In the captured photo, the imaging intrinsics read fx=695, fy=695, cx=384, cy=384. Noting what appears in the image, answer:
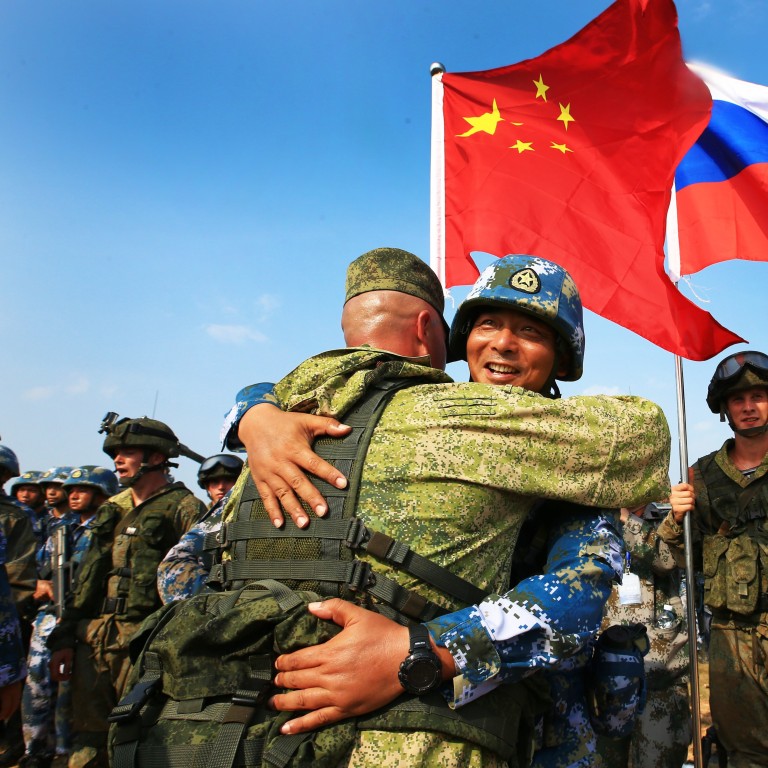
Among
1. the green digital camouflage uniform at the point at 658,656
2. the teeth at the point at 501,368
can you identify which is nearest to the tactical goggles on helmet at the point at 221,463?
the green digital camouflage uniform at the point at 658,656

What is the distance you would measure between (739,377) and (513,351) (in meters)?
3.84

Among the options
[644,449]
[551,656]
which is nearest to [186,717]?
[551,656]

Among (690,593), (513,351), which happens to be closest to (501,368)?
(513,351)

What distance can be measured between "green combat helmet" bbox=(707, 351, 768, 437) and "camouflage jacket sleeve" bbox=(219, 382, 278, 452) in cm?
447

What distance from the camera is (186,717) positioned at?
1699 millimetres

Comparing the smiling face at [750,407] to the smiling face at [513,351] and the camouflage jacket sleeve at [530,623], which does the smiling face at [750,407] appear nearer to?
the smiling face at [513,351]

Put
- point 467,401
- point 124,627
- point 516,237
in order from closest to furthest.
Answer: point 467,401
point 516,237
point 124,627

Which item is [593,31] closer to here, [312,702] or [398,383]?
[398,383]

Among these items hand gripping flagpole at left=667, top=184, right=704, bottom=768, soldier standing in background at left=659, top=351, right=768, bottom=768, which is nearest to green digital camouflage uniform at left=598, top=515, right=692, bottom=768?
soldier standing in background at left=659, top=351, right=768, bottom=768

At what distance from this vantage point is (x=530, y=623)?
1820 mm

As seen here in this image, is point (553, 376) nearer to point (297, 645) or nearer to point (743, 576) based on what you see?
point (297, 645)

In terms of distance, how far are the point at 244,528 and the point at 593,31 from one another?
511 cm

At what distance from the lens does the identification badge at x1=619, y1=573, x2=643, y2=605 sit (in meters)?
6.42

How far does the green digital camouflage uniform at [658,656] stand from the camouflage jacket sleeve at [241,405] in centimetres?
462
